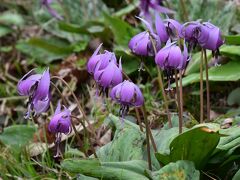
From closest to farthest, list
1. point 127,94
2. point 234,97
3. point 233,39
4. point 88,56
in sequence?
point 127,94, point 233,39, point 234,97, point 88,56

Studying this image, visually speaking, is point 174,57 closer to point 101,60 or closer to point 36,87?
point 101,60

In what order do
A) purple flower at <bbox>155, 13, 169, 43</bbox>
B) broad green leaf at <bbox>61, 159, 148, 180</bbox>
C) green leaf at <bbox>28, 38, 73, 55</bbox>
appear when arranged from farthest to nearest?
green leaf at <bbox>28, 38, 73, 55</bbox>
purple flower at <bbox>155, 13, 169, 43</bbox>
broad green leaf at <bbox>61, 159, 148, 180</bbox>

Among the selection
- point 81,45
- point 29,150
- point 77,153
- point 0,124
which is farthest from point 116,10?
A: point 77,153

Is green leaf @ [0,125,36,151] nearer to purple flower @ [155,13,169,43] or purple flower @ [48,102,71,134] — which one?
purple flower @ [48,102,71,134]

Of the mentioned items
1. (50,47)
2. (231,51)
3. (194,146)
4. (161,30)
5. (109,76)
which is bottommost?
(50,47)

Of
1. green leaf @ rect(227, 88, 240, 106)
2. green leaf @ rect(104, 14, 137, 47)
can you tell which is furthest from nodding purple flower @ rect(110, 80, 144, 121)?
green leaf @ rect(104, 14, 137, 47)

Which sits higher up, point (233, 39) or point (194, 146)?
point (233, 39)

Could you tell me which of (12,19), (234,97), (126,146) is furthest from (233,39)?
(12,19)
